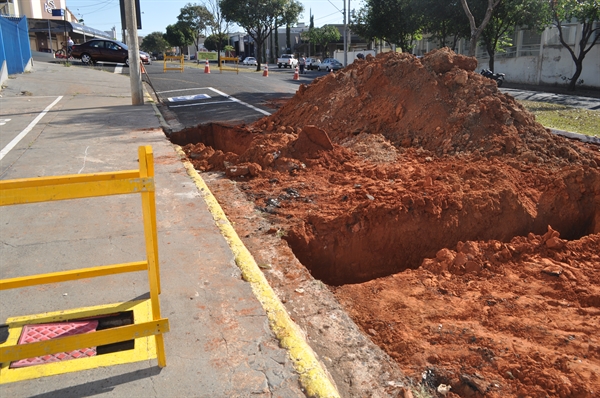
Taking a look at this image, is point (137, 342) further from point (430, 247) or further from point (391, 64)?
point (391, 64)

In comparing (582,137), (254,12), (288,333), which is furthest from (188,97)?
(254,12)

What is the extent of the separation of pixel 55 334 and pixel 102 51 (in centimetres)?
3435

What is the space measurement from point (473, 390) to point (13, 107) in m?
15.4

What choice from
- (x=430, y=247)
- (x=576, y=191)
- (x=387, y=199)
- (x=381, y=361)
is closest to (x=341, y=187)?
(x=387, y=199)

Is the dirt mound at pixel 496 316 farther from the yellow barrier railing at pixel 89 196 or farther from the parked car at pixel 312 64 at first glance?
the parked car at pixel 312 64

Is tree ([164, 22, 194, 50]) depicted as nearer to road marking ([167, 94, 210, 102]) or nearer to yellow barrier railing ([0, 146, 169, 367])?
road marking ([167, 94, 210, 102])

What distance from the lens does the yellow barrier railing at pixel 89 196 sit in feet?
7.81

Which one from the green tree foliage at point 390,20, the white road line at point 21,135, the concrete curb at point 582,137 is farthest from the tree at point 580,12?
the white road line at point 21,135

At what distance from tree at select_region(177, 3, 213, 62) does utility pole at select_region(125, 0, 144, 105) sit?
55.9 meters

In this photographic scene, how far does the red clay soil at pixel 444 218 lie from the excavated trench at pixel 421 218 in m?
0.02

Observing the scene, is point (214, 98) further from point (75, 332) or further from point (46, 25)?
point (46, 25)

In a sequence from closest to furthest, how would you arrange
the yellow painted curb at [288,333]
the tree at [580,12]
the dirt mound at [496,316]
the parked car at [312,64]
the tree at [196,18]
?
the yellow painted curb at [288,333]
the dirt mound at [496,316]
the tree at [580,12]
the parked car at [312,64]
the tree at [196,18]

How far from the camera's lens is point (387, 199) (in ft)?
19.9

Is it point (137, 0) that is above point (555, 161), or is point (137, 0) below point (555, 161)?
above
